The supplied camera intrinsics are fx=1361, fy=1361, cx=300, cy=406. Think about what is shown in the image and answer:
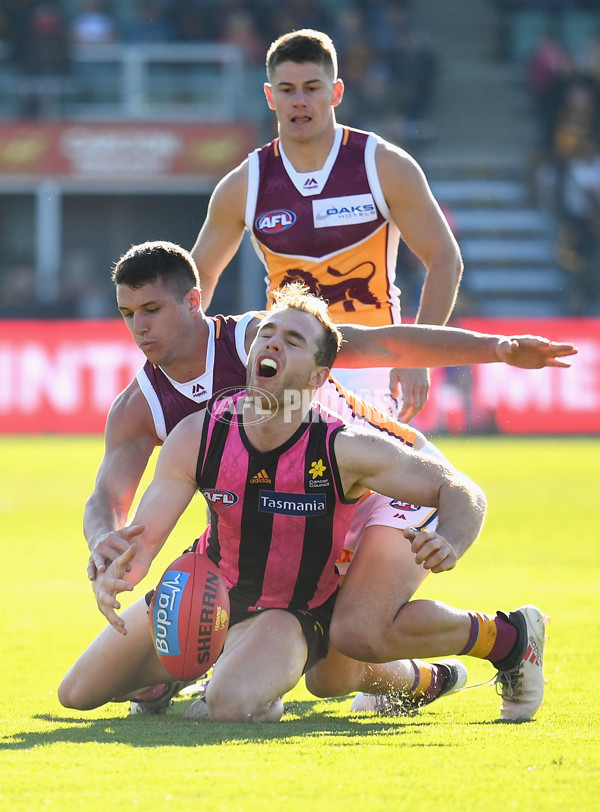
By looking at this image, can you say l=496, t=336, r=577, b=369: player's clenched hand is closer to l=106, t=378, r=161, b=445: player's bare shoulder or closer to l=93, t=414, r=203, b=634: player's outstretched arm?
l=93, t=414, r=203, b=634: player's outstretched arm

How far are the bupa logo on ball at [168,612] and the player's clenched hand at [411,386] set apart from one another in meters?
1.39

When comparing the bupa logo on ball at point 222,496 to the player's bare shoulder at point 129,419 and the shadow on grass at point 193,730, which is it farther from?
the shadow on grass at point 193,730

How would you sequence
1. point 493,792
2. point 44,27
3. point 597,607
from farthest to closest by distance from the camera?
point 44,27, point 597,607, point 493,792

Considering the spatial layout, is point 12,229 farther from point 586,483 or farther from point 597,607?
point 597,607

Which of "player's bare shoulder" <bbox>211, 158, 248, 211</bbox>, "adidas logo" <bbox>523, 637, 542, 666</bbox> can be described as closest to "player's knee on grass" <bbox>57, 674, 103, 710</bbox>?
"adidas logo" <bbox>523, 637, 542, 666</bbox>

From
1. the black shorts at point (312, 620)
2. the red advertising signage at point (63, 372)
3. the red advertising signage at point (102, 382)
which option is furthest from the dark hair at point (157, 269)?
the red advertising signage at point (63, 372)

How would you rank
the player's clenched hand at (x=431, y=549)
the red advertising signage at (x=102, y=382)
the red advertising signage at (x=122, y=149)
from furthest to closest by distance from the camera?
the red advertising signage at (x=122, y=149) < the red advertising signage at (x=102, y=382) < the player's clenched hand at (x=431, y=549)

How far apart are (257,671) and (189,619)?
296 millimetres

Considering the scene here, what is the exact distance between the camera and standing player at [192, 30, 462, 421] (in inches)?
225

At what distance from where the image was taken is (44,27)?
2142 cm

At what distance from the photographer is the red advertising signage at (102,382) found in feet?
56.0

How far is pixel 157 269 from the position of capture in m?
4.79

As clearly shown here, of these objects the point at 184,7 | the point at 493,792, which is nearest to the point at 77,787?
the point at 493,792

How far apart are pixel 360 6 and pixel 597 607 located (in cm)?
1877
